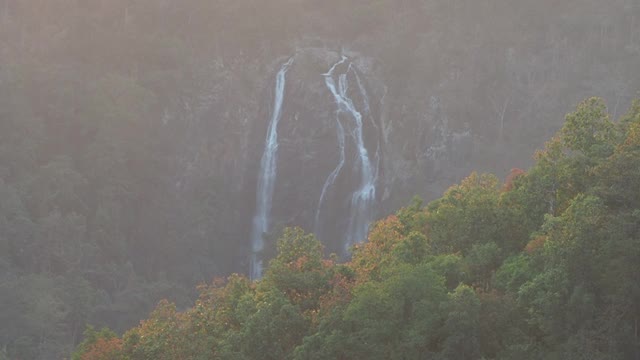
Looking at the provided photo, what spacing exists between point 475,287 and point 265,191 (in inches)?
1429

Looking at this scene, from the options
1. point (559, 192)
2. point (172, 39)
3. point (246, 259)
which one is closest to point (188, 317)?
point (559, 192)

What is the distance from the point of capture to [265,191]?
60531 mm

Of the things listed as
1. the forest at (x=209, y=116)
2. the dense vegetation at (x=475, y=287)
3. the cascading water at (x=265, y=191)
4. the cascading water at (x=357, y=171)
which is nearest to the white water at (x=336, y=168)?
the cascading water at (x=357, y=171)

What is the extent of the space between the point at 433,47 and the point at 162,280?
Answer: 26.4m

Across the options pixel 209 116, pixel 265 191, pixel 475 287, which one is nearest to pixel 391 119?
pixel 265 191

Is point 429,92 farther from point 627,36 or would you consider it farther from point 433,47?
point 627,36

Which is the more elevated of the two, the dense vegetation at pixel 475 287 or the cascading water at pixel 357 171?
the cascading water at pixel 357 171

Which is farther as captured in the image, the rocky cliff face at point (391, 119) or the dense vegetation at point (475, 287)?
the rocky cliff face at point (391, 119)

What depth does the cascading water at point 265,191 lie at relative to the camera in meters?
59.2

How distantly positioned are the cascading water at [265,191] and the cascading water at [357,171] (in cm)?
345

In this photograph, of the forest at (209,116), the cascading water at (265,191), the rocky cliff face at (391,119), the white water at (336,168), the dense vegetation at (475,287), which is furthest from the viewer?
the rocky cliff face at (391,119)

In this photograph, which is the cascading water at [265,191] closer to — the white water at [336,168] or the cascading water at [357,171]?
the white water at [336,168]

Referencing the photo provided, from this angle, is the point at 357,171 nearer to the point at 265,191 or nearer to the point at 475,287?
the point at 265,191

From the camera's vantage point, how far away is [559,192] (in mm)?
25922
